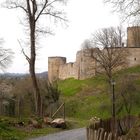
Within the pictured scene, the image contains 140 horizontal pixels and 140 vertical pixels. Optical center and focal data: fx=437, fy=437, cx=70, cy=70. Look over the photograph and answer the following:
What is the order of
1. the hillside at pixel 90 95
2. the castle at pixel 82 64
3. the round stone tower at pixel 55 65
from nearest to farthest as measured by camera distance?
the hillside at pixel 90 95 < the castle at pixel 82 64 < the round stone tower at pixel 55 65

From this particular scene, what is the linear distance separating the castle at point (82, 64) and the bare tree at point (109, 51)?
1761mm

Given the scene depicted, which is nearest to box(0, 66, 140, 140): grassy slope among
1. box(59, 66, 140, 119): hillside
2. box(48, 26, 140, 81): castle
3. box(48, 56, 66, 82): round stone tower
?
box(59, 66, 140, 119): hillside

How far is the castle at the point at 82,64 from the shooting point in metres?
66.2

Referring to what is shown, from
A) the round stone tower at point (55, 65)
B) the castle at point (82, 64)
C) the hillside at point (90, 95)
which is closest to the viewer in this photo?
the hillside at point (90, 95)

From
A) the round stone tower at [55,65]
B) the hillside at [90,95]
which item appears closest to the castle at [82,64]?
the round stone tower at [55,65]

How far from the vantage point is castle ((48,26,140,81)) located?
217 feet

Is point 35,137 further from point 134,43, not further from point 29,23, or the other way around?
point 134,43

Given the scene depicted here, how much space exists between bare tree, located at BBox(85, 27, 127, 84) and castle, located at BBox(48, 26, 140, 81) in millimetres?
1761

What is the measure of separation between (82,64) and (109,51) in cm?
842

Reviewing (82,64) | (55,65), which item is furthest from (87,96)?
(55,65)

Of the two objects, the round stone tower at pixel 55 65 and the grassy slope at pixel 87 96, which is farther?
the round stone tower at pixel 55 65

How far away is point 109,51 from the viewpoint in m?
61.7

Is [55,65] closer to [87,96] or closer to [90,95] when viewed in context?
[90,95]

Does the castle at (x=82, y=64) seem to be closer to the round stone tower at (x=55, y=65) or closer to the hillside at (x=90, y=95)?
the round stone tower at (x=55, y=65)
